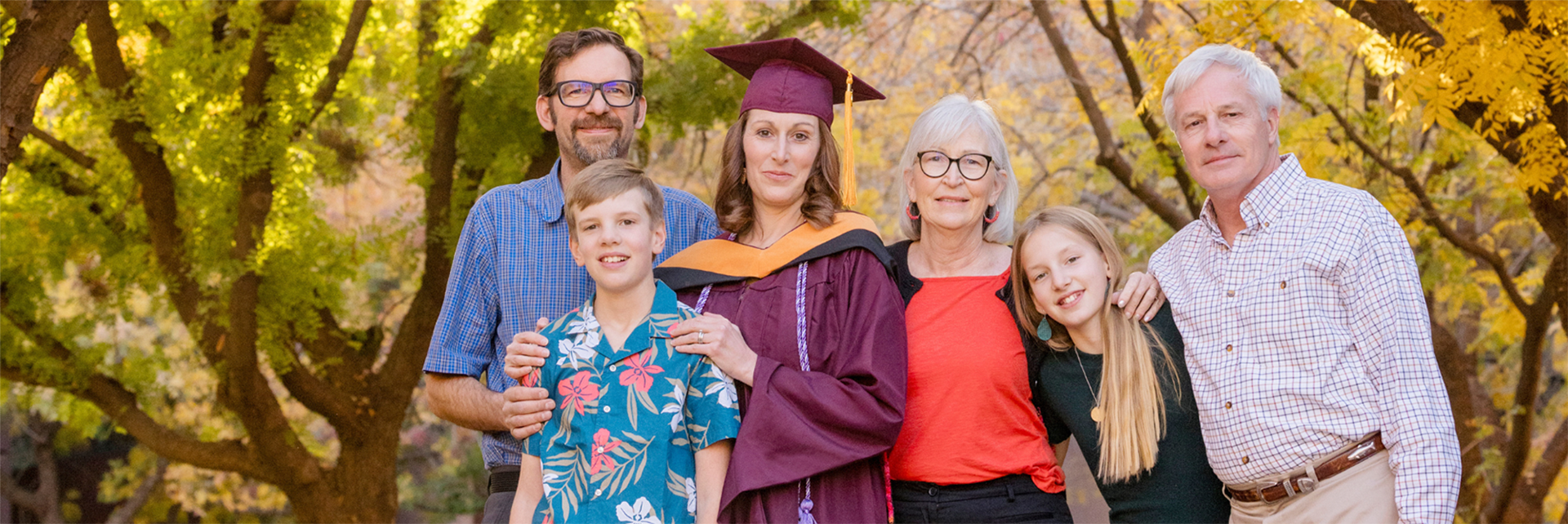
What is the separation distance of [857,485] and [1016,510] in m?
0.37

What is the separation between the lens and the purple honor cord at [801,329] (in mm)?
2418

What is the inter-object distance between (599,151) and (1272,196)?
5.35 feet

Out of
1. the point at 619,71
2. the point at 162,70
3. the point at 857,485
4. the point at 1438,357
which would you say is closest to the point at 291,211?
the point at 162,70

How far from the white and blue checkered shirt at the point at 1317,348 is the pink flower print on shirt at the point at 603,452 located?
1.30 metres

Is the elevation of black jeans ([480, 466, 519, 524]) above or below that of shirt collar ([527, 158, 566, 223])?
below

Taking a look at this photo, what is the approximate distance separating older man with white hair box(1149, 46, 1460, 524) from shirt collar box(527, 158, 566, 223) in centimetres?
153

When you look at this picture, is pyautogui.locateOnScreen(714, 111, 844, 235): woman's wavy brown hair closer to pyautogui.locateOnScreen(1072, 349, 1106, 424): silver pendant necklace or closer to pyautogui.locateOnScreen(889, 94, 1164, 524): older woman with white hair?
pyautogui.locateOnScreen(889, 94, 1164, 524): older woman with white hair

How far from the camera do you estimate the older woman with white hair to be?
2557mm

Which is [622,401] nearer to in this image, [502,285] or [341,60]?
[502,285]

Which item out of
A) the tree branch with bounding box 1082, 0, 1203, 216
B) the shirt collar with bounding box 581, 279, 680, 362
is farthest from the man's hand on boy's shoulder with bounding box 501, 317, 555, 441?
the tree branch with bounding box 1082, 0, 1203, 216

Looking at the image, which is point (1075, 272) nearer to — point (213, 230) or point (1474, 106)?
point (1474, 106)

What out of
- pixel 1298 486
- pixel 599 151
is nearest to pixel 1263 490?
pixel 1298 486

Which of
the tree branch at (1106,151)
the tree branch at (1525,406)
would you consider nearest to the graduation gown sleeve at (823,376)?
the tree branch at (1106,151)

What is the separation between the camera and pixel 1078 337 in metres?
2.65
